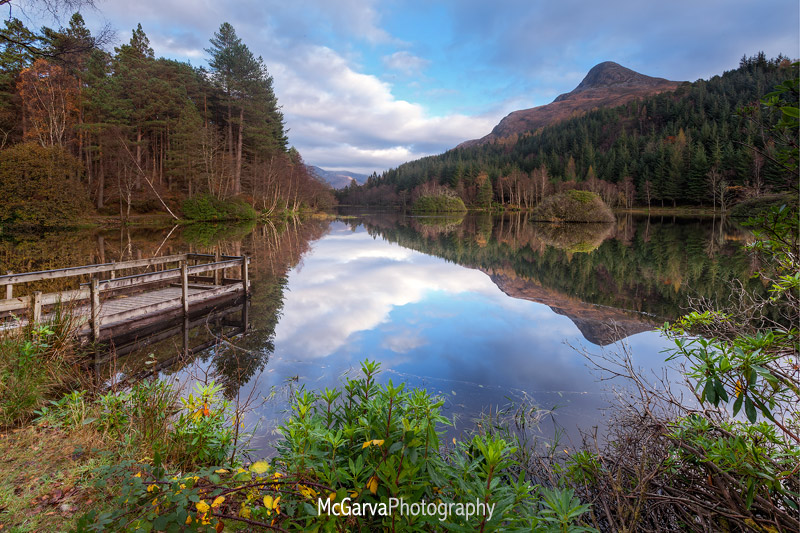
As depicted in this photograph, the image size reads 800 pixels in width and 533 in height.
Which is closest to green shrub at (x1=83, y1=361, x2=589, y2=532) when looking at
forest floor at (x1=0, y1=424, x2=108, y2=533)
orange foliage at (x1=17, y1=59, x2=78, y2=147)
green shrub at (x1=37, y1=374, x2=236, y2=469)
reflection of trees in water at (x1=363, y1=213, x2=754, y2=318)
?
forest floor at (x1=0, y1=424, x2=108, y2=533)

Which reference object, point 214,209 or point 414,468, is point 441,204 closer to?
point 214,209

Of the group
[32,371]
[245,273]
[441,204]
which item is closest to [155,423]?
[32,371]

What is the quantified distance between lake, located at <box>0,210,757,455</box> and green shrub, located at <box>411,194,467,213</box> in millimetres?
62101

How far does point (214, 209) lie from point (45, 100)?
15297 mm

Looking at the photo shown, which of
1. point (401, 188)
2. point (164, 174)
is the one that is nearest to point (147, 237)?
point (164, 174)

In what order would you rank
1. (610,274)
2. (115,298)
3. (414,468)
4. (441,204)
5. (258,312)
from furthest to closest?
(441,204) < (610,274) < (258,312) < (115,298) < (414,468)

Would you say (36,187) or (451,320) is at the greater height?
(36,187)

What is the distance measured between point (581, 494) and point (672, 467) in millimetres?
866

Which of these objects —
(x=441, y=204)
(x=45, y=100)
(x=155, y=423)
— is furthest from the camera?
(x=441, y=204)

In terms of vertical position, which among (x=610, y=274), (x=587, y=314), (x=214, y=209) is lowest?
(x=587, y=314)

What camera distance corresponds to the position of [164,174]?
140ft

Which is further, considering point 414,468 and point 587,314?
point 587,314

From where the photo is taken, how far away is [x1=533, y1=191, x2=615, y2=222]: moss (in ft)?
154

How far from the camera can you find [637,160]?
79.1 metres
